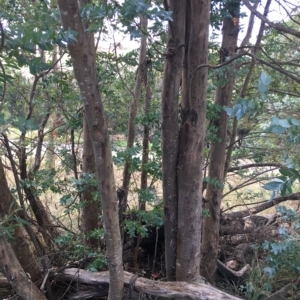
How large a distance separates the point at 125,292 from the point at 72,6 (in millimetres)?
2098

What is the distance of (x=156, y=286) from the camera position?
2.74 meters

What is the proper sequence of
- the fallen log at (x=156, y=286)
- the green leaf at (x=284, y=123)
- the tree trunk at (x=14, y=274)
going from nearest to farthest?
the green leaf at (x=284, y=123)
the tree trunk at (x=14, y=274)
the fallen log at (x=156, y=286)

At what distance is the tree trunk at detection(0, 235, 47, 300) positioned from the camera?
225 cm

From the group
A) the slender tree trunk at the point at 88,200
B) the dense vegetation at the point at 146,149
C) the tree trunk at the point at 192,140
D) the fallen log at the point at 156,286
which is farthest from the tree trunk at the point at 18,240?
the tree trunk at the point at 192,140

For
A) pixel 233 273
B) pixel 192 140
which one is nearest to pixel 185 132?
pixel 192 140

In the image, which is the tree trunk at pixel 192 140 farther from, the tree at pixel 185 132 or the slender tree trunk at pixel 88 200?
the slender tree trunk at pixel 88 200

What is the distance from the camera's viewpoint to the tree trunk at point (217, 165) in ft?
11.9

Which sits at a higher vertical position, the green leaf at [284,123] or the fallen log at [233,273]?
the green leaf at [284,123]

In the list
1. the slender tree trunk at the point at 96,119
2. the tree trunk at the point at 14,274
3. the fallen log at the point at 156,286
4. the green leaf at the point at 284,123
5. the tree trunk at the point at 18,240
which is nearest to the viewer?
the green leaf at the point at 284,123

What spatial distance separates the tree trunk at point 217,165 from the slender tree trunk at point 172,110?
0.59 metres

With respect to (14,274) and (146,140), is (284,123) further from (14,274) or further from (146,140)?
(146,140)

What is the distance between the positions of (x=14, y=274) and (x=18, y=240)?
0.49 metres

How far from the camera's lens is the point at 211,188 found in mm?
4074

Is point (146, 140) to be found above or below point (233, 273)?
above
